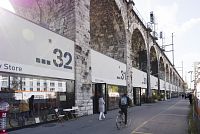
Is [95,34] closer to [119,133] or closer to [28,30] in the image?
[28,30]

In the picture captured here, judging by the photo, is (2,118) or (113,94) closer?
(2,118)

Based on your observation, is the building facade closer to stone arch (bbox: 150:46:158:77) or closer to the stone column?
the stone column

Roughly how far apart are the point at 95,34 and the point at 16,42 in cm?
1933

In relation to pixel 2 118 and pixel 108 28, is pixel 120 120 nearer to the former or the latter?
pixel 2 118

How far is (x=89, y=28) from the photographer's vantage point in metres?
20.9

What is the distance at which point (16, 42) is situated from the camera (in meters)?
13.2

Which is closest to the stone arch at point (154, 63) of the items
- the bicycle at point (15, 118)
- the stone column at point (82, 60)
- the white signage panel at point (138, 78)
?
the white signage panel at point (138, 78)

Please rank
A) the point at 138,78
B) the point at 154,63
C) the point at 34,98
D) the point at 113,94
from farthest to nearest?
the point at 154,63, the point at 138,78, the point at 113,94, the point at 34,98

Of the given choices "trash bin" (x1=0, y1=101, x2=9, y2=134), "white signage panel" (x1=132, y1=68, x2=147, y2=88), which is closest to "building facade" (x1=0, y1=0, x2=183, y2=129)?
"white signage panel" (x1=132, y1=68, x2=147, y2=88)

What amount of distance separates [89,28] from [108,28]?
1004 centimetres

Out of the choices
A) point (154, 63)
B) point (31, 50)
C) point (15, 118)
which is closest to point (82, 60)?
point (31, 50)

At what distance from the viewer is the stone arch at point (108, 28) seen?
28031 millimetres

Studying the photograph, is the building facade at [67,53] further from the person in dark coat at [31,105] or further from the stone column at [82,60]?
the person in dark coat at [31,105]

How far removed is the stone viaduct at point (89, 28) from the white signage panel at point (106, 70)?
3.73ft
